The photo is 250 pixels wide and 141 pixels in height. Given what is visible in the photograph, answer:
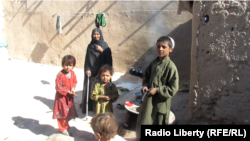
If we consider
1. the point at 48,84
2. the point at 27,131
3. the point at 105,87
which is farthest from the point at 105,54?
the point at 48,84

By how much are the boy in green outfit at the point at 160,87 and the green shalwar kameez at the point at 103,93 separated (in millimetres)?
747

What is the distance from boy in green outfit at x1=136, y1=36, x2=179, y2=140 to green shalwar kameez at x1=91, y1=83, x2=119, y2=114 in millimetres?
747

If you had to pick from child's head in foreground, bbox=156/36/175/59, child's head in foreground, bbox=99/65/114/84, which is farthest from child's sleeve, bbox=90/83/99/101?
child's head in foreground, bbox=156/36/175/59

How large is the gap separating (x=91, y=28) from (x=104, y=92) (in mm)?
4856

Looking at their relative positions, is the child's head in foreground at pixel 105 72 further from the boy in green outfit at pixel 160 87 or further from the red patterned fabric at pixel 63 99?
the boy in green outfit at pixel 160 87

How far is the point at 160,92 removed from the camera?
8.21 feet

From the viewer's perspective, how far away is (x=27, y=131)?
3.58 m

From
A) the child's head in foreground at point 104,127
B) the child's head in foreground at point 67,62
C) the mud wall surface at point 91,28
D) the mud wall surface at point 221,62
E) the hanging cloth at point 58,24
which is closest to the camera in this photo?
the child's head in foreground at point 104,127

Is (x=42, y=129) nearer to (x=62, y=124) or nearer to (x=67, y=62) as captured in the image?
(x=62, y=124)

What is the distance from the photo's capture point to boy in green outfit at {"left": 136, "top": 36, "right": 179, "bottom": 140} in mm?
2504

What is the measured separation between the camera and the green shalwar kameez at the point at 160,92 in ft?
8.27

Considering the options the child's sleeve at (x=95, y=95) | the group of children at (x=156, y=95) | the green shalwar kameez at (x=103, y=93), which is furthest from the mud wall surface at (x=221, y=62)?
the child's sleeve at (x=95, y=95)

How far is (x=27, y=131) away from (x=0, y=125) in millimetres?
581

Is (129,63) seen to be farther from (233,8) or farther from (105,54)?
(233,8)
